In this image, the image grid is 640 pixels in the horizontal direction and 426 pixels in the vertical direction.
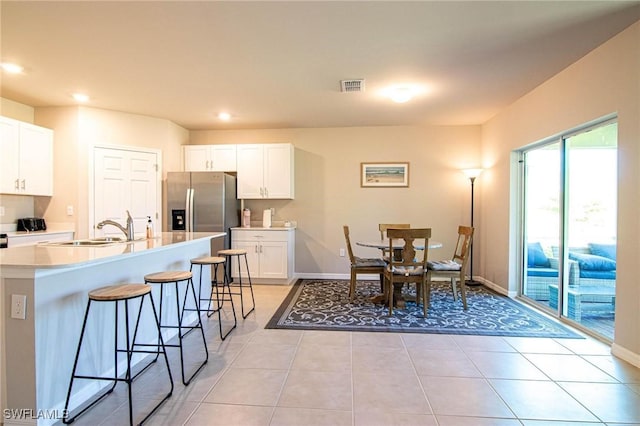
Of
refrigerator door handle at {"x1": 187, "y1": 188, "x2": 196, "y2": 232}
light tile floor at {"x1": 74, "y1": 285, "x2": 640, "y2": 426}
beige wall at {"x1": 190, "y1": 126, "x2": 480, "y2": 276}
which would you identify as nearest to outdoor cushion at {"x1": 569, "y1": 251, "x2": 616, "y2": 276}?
light tile floor at {"x1": 74, "y1": 285, "x2": 640, "y2": 426}

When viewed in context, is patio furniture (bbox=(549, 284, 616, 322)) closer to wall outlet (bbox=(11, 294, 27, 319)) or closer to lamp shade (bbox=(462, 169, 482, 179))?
lamp shade (bbox=(462, 169, 482, 179))

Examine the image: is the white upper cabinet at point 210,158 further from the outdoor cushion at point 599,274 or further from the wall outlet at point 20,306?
the outdoor cushion at point 599,274

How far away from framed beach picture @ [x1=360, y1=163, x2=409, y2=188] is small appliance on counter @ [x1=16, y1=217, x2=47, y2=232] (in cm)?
456

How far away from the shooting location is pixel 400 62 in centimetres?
301

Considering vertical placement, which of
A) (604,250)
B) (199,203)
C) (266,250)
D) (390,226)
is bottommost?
(266,250)

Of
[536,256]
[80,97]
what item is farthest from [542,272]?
[80,97]

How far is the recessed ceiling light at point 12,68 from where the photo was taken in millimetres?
3041

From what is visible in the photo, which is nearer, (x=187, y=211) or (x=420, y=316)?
(x=420, y=316)

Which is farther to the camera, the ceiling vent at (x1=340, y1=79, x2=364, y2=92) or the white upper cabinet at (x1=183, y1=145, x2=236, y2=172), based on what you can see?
the white upper cabinet at (x1=183, y1=145, x2=236, y2=172)

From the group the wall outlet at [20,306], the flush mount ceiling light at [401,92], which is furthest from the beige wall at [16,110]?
the flush mount ceiling light at [401,92]

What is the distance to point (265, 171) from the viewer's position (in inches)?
204

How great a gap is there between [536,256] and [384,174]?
2.43 m

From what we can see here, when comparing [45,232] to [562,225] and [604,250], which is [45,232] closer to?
[562,225]

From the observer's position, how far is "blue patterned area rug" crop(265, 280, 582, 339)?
3.15 metres
